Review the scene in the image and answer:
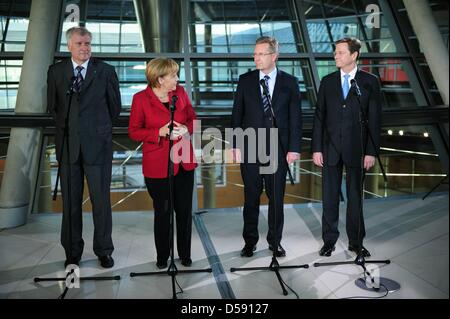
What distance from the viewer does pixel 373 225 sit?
446 centimetres

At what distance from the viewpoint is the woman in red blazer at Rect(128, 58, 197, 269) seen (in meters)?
3.15

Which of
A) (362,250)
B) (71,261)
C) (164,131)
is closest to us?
(164,131)

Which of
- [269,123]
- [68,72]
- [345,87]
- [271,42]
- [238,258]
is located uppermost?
[271,42]

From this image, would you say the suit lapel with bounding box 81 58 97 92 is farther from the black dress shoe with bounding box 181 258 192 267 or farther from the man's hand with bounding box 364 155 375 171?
the man's hand with bounding box 364 155 375 171

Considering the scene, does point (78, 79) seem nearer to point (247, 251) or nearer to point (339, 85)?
point (247, 251)

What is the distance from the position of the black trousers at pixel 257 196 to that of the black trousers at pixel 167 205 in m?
0.51

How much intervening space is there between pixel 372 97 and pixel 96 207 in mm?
2221

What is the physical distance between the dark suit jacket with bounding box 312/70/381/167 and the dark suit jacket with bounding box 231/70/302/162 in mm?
248

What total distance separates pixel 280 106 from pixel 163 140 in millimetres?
924

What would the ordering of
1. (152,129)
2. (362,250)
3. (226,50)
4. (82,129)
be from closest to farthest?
1. (152,129)
2. (82,129)
3. (362,250)
4. (226,50)

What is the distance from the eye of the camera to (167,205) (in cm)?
337

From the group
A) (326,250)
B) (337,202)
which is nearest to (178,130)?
(337,202)

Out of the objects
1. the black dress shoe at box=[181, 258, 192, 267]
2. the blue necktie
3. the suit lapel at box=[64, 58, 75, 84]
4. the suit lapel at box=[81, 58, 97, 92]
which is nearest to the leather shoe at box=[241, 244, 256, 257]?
the black dress shoe at box=[181, 258, 192, 267]
